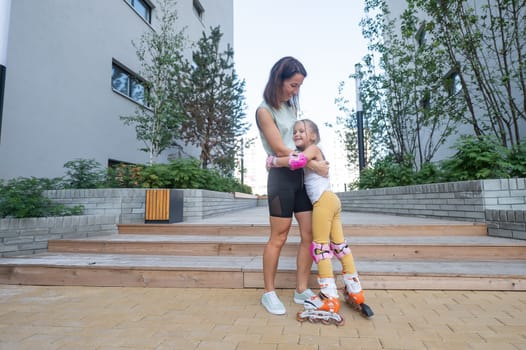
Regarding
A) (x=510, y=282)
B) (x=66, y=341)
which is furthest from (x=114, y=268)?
(x=510, y=282)

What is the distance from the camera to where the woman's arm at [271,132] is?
1794mm

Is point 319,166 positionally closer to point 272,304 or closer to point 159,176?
point 272,304

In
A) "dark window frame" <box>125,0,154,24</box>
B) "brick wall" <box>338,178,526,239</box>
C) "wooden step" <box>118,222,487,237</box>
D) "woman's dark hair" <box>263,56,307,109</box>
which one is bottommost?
"wooden step" <box>118,222,487,237</box>

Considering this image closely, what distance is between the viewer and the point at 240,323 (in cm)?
170

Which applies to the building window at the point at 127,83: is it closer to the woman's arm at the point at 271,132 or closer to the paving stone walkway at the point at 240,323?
A: the paving stone walkway at the point at 240,323

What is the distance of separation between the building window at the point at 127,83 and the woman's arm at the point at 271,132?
7322mm

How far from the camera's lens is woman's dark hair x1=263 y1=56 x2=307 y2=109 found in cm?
187

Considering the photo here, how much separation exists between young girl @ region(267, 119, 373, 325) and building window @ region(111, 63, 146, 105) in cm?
751

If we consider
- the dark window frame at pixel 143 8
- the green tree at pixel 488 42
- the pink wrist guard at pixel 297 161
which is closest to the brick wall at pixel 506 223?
the green tree at pixel 488 42

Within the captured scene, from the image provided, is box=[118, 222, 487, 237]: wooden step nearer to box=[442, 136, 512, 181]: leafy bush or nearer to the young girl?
box=[442, 136, 512, 181]: leafy bush

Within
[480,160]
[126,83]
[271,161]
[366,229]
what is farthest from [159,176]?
[126,83]

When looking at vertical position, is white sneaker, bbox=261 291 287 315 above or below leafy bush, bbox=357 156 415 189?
below

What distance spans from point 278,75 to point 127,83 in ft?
26.1

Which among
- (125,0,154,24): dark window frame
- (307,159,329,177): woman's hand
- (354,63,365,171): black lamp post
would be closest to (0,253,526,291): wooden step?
(307,159,329,177): woman's hand
